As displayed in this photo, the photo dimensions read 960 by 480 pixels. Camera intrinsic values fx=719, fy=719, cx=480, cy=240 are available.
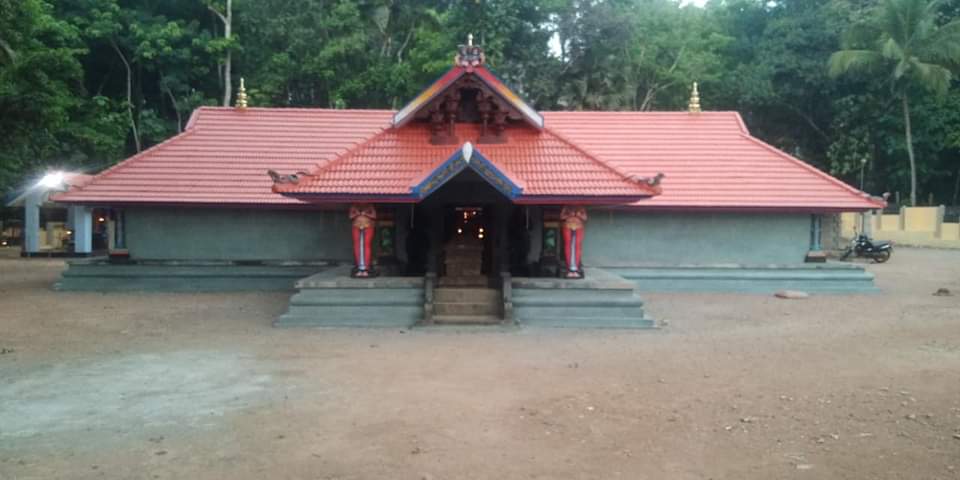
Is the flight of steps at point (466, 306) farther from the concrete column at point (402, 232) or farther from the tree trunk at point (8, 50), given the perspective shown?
the tree trunk at point (8, 50)

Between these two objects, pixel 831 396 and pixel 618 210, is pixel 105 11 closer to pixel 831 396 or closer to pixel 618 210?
pixel 618 210

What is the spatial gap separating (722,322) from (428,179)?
211 inches

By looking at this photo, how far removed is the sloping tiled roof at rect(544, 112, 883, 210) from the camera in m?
16.1

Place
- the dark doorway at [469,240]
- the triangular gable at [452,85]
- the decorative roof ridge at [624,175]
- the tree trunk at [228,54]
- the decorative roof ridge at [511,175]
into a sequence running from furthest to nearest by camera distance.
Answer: the tree trunk at [228,54] → the dark doorway at [469,240] → the triangular gable at [452,85] → the decorative roof ridge at [624,175] → the decorative roof ridge at [511,175]

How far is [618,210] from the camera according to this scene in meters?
16.5

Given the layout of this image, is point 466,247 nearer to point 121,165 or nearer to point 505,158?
point 505,158

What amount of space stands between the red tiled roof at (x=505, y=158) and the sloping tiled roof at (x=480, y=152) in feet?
0.11

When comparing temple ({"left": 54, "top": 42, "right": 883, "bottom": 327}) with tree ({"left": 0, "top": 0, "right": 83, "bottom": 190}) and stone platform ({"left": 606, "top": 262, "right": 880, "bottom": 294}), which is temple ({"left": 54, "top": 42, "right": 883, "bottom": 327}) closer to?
stone platform ({"left": 606, "top": 262, "right": 880, "bottom": 294})

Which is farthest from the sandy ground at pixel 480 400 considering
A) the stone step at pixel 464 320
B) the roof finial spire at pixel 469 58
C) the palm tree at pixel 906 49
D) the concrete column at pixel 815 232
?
the palm tree at pixel 906 49

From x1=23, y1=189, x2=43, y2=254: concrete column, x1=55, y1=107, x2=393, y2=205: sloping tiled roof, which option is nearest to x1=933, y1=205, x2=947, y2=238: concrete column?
x1=55, y1=107, x2=393, y2=205: sloping tiled roof

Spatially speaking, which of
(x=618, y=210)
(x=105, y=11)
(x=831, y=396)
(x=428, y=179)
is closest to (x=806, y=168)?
(x=618, y=210)

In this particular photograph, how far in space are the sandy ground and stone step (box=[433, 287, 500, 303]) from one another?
1318 mm

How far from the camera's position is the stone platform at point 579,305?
11414mm

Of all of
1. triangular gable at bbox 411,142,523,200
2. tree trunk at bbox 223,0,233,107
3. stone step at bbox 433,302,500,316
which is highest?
tree trunk at bbox 223,0,233,107
